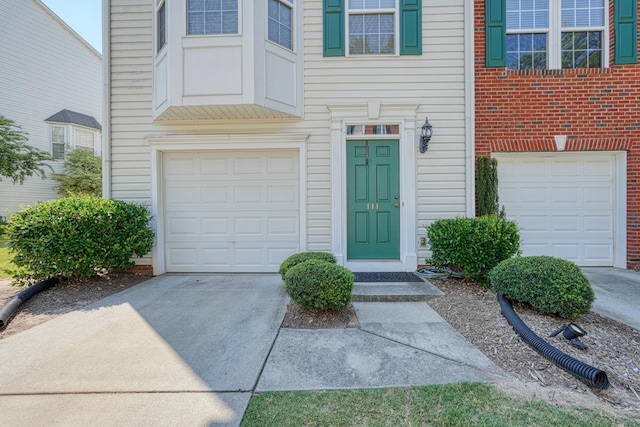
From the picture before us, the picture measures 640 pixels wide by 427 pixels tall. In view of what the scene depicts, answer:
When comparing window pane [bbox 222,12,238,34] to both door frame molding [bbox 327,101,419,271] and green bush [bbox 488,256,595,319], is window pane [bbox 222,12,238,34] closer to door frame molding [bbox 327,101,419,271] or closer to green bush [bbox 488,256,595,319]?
door frame molding [bbox 327,101,419,271]

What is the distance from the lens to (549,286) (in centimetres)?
314

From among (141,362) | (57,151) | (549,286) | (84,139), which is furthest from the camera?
(84,139)

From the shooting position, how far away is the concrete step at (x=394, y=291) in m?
3.93

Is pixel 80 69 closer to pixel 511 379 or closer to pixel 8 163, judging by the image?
pixel 8 163

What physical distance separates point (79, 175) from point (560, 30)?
15220 millimetres

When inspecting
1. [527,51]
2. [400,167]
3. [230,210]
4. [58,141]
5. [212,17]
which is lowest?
[230,210]

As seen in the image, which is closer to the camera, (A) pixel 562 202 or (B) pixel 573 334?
(B) pixel 573 334

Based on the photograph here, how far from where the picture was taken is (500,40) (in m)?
5.35

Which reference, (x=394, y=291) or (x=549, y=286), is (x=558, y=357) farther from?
(x=394, y=291)

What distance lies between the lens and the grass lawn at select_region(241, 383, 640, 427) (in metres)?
1.78

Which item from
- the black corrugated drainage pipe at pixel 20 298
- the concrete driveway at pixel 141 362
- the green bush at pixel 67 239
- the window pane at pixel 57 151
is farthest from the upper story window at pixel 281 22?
the window pane at pixel 57 151

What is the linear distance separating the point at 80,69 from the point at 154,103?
460 inches

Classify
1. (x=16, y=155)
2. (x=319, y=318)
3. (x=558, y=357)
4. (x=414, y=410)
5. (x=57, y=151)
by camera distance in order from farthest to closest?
(x=57, y=151) < (x=16, y=155) < (x=319, y=318) < (x=558, y=357) < (x=414, y=410)

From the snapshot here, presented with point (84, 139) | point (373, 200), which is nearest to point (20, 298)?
point (373, 200)
